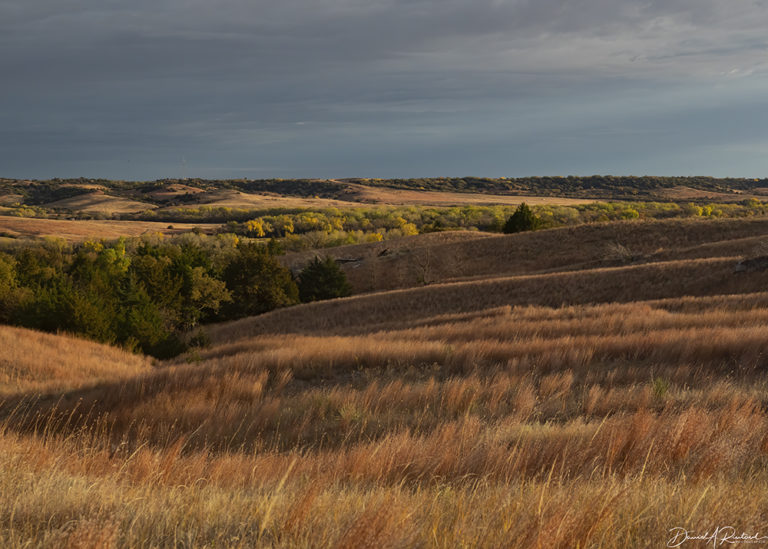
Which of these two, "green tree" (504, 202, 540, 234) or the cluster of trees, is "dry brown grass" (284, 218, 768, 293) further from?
"green tree" (504, 202, 540, 234)

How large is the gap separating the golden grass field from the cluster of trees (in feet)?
32.6

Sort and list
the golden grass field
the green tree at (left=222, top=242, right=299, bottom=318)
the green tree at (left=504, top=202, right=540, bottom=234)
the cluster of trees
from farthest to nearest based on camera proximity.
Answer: the green tree at (left=504, top=202, right=540, bottom=234) → the green tree at (left=222, top=242, right=299, bottom=318) → the cluster of trees → the golden grass field

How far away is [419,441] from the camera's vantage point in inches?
203

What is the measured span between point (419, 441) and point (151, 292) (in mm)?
41845

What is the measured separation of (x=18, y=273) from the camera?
150 feet

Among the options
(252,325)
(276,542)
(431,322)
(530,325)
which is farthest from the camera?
(252,325)

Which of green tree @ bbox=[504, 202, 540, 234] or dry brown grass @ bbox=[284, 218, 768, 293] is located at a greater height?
green tree @ bbox=[504, 202, 540, 234]

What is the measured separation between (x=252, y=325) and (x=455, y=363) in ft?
97.5

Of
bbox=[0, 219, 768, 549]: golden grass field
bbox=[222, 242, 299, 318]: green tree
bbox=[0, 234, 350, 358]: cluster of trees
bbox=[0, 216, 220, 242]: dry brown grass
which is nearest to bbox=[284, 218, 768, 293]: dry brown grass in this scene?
bbox=[0, 234, 350, 358]: cluster of trees

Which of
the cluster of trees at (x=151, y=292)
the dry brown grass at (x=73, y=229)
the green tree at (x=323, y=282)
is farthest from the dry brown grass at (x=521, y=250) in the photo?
the dry brown grass at (x=73, y=229)

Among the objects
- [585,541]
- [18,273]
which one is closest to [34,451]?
[585,541]

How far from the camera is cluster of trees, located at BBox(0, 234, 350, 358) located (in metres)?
28.2

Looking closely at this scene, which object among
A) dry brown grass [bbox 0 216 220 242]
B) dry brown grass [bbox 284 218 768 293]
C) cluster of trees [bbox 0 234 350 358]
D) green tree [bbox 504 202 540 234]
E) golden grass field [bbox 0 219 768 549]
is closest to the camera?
golden grass field [bbox 0 219 768 549]

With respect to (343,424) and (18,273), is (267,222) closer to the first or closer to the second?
(18,273)
